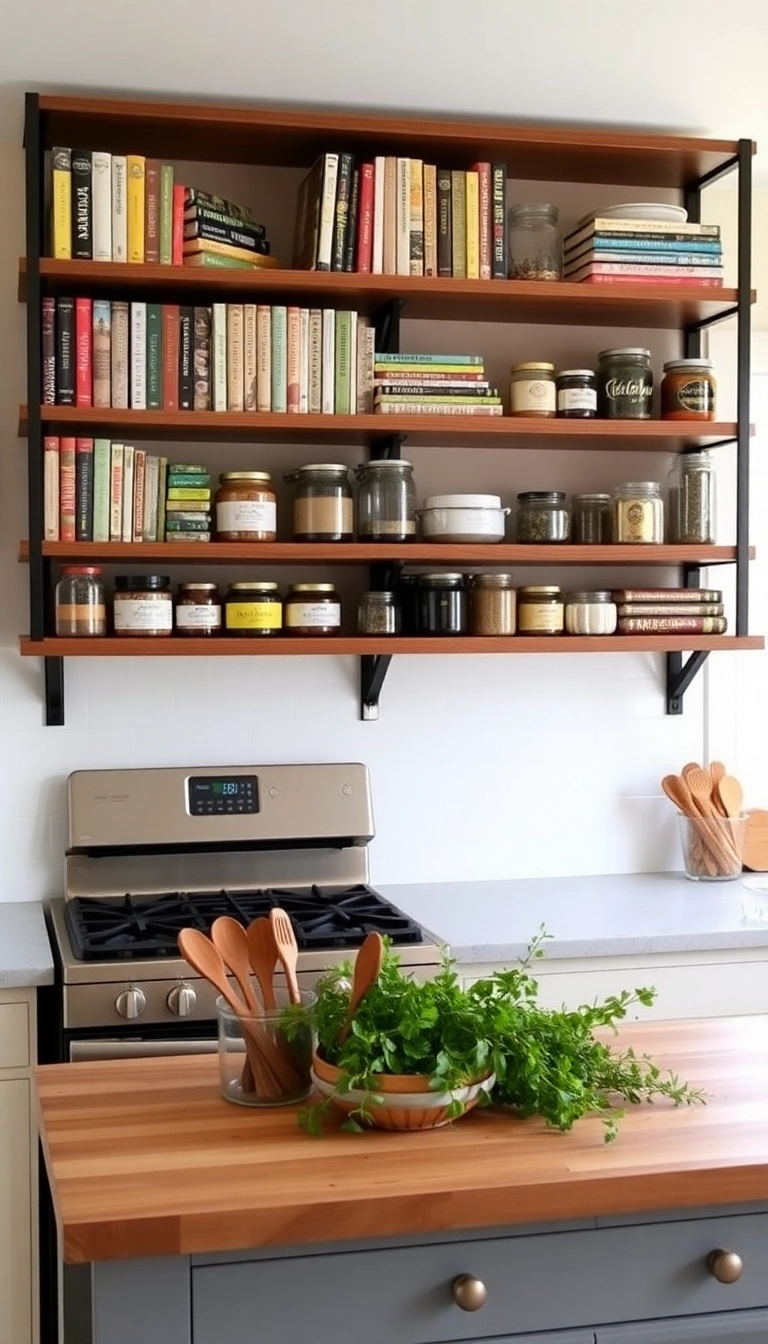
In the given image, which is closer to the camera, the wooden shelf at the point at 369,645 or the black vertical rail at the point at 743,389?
the wooden shelf at the point at 369,645

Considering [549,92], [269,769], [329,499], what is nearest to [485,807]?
[269,769]

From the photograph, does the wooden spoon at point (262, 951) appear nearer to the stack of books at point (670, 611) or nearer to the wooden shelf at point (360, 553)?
the wooden shelf at point (360, 553)

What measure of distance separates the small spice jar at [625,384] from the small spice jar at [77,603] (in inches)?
48.6

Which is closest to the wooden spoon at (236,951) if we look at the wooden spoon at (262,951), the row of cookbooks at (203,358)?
the wooden spoon at (262,951)

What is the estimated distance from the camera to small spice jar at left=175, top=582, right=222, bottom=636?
3.19 metres

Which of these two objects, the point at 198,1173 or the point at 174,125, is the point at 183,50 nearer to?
the point at 174,125

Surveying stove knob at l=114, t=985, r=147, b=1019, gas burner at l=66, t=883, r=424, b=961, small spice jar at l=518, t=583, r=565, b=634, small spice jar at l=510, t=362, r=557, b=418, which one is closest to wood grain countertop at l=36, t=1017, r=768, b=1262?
stove knob at l=114, t=985, r=147, b=1019

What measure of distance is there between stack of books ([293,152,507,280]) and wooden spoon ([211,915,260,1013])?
1.78 m

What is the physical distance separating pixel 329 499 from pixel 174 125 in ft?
2.75

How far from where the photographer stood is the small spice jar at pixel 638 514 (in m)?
3.41

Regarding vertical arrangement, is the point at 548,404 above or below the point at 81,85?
below

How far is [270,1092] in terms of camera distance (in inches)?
70.5

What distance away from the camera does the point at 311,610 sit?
324cm

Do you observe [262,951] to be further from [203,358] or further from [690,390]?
[690,390]
